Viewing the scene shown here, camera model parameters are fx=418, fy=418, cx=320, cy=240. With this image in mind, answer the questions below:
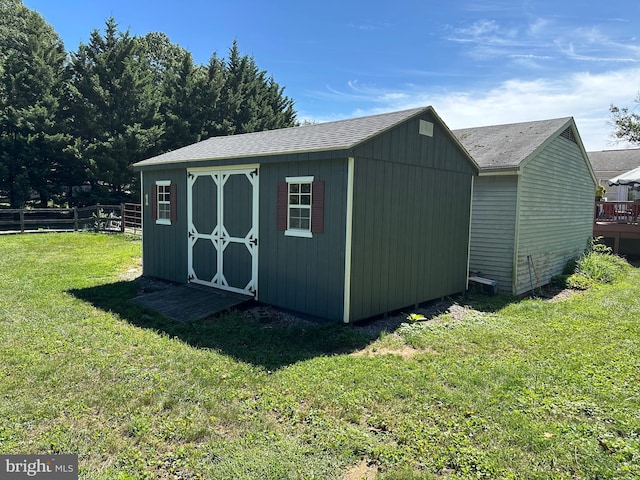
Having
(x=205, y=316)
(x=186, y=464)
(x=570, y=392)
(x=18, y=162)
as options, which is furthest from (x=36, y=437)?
(x=18, y=162)

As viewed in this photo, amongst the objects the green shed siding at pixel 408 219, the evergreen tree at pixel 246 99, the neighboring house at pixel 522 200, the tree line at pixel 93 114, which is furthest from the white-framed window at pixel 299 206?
the evergreen tree at pixel 246 99

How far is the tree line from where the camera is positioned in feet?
61.6

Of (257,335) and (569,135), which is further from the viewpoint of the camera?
(569,135)

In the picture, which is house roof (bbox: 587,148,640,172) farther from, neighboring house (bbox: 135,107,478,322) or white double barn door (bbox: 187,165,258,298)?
white double barn door (bbox: 187,165,258,298)

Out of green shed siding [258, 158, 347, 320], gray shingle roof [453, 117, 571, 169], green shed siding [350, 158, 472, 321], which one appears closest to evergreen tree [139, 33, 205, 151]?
gray shingle roof [453, 117, 571, 169]

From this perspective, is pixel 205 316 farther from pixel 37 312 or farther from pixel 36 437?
pixel 36 437

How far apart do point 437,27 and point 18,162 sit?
18.4m

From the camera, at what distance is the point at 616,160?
2530 cm

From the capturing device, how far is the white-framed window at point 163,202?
27.8 ft

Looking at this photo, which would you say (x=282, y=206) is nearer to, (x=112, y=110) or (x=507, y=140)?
(x=507, y=140)

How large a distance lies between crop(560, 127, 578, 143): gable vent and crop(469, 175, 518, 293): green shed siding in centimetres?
279

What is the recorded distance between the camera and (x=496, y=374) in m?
4.25

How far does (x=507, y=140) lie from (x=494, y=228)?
2311mm

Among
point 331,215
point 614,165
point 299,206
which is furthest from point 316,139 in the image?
point 614,165
